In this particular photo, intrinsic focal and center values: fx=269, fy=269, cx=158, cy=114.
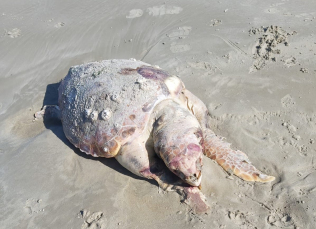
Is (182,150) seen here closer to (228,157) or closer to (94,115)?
(228,157)

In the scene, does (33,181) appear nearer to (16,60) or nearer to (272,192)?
(272,192)

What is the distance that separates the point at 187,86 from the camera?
4535 mm

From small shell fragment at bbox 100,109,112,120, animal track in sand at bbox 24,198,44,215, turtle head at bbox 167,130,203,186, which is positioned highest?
small shell fragment at bbox 100,109,112,120

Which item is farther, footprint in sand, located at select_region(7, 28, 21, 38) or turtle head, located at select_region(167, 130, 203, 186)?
footprint in sand, located at select_region(7, 28, 21, 38)

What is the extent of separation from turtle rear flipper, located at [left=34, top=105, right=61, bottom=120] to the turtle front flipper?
231 centimetres

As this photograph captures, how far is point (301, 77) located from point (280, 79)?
32 cm

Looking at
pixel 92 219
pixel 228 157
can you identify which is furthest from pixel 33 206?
pixel 228 157

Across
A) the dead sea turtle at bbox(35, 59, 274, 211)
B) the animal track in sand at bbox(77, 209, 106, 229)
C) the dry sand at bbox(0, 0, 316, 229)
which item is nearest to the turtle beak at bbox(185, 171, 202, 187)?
the dead sea turtle at bbox(35, 59, 274, 211)

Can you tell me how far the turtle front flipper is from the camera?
3.04 meters

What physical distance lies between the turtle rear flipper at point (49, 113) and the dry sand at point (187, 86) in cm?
13

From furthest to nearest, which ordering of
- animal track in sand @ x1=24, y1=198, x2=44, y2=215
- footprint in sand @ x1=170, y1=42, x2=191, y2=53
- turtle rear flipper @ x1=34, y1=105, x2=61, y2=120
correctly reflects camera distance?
1. footprint in sand @ x1=170, y1=42, x2=191, y2=53
2. turtle rear flipper @ x1=34, y1=105, x2=61, y2=120
3. animal track in sand @ x1=24, y1=198, x2=44, y2=215

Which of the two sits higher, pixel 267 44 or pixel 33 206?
pixel 267 44

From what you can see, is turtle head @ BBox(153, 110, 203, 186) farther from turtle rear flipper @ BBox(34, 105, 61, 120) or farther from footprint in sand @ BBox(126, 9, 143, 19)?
footprint in sand @ BBox(126, 9, 143, 19)

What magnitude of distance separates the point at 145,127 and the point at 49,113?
6.20ft
